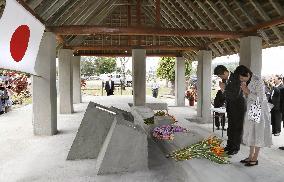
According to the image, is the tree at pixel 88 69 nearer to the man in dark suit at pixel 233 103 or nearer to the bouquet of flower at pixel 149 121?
the bouquet of flower at pixel 149 121

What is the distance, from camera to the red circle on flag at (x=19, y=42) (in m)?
5.57

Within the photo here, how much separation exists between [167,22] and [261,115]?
35.6ft

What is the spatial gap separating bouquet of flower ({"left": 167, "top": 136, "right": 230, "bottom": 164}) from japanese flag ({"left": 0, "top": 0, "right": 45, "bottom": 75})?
3368 mm

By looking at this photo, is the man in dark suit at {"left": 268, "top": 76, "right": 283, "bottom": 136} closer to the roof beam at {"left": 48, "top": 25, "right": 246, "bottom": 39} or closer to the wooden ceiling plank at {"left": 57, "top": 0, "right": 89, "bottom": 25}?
the roof beam at {"left": 48, "top": 25, "right": 246, "bottom": 39}

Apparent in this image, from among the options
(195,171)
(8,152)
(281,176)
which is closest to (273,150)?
(281,176)

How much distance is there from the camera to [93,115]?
7203 mm

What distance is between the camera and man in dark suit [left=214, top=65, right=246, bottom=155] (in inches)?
227

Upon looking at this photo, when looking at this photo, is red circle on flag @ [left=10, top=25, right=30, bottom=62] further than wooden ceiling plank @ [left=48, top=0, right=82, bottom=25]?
No

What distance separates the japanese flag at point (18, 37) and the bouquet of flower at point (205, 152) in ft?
11.0

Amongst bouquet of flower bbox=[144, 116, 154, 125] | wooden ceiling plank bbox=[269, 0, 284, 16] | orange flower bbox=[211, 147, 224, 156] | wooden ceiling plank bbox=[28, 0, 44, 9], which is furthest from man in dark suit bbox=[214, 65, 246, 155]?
wooden ceiling plank bbox=[28, 0, 44, 9]

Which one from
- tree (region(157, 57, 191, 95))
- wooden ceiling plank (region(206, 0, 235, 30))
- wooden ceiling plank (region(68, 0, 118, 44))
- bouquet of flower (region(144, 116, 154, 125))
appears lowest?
bouquet of flower (region(144, 116, 154, 125))

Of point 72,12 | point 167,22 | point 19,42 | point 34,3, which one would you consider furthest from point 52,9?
point 167,22

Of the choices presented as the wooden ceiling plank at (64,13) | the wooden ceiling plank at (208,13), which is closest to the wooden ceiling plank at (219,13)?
the wooden ceiling plank at (208,13)

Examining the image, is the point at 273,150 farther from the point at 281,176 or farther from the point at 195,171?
the point at 195,171
